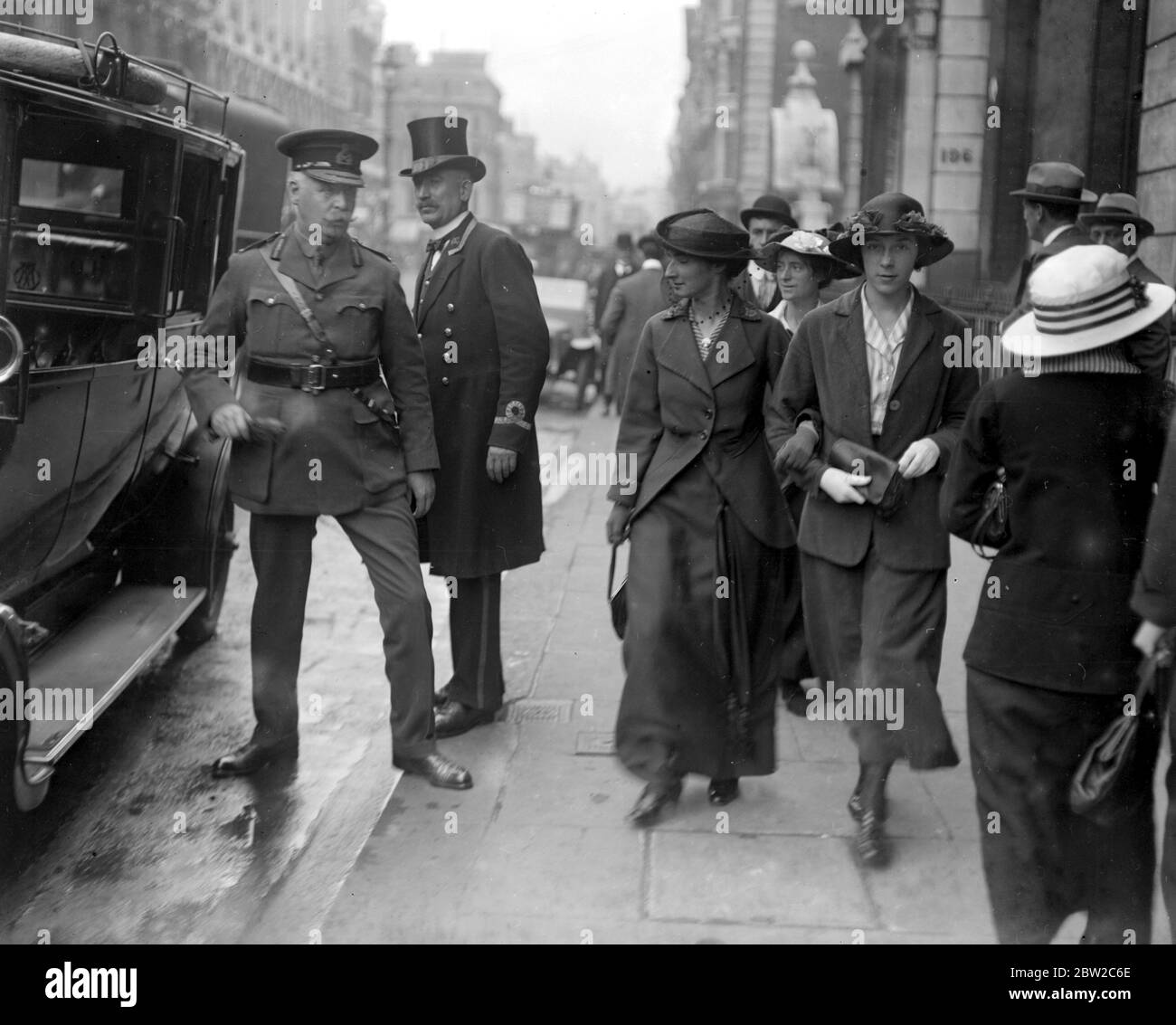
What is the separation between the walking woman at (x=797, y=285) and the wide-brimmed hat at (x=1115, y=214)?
1.98 m

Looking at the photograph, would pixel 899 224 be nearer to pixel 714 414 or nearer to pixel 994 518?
pixel 714 414

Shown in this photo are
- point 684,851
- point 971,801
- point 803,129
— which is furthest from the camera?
point 803,129

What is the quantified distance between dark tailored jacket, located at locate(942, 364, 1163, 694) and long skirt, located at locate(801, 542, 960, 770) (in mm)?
959

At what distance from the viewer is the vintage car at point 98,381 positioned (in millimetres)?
4172

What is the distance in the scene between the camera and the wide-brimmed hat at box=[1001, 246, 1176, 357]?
3447 mm

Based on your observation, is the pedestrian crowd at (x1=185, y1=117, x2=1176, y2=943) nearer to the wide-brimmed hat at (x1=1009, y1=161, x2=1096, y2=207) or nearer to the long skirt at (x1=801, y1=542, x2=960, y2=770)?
the long skirt at (x1=801, y1=542, x2=960, y2=770)

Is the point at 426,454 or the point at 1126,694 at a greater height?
the point at 426,454

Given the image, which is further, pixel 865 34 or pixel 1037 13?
pixel 865 34

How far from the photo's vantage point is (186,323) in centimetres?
657

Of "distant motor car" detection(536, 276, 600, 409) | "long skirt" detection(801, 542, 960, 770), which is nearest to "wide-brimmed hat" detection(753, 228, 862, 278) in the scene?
"long skirt" detection(801, 542, 960, 770)

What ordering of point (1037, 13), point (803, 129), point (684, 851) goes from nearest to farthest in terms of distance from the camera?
point (684, 851) → point (1037, 13) → point (803, 129)

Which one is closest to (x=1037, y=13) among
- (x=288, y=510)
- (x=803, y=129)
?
(x=803, y=129)
